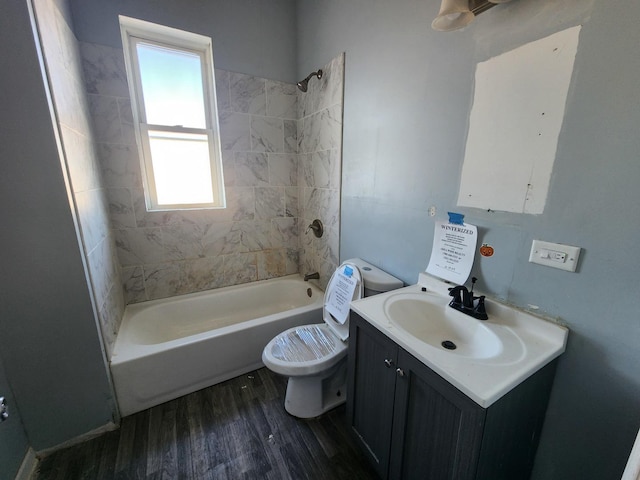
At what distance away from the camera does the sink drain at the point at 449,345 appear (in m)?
1.09

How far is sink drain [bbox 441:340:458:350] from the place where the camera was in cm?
109

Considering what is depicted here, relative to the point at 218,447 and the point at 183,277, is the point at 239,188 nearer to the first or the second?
the point at 183,277

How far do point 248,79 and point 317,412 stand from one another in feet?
8.21

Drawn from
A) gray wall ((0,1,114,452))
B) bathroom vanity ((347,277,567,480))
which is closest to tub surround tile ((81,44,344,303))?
gray wall ((0,1,114,452))

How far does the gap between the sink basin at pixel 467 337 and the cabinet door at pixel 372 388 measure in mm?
84

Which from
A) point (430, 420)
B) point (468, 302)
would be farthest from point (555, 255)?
point (430, 420)

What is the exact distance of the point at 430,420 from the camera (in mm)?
856

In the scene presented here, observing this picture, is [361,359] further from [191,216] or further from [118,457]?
[191,216]

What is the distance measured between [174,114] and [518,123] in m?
2.29

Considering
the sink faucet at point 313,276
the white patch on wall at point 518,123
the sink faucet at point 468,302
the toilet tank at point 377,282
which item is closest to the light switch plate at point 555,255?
the white patch on wall at point 518,123

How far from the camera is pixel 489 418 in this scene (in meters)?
0.71

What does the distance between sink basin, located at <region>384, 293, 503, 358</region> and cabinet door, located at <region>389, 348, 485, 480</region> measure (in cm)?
18

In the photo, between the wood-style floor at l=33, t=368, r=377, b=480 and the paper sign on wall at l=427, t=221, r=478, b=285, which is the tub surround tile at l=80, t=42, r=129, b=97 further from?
the paper sign on wall at l=427, t=221, r=478, b=285

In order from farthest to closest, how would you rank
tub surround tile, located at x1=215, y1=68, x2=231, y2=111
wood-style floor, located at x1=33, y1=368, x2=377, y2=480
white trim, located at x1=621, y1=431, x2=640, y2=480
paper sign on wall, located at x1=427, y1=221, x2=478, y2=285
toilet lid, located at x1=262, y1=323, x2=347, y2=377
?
tub surround tile, located at x1=215, y1=68, x2=231, y2=111 < toilet lid, located at x1=262, y1=323, x2=347, y2=377 < wood-style floor, located at x1=33, y1=368, x2=377, y2=480 < paper sign on wall, located at x1=427, y1=221, x2=478, y2=285 < white trim, located at x1=621, y1=431, x2=640, y2=480
